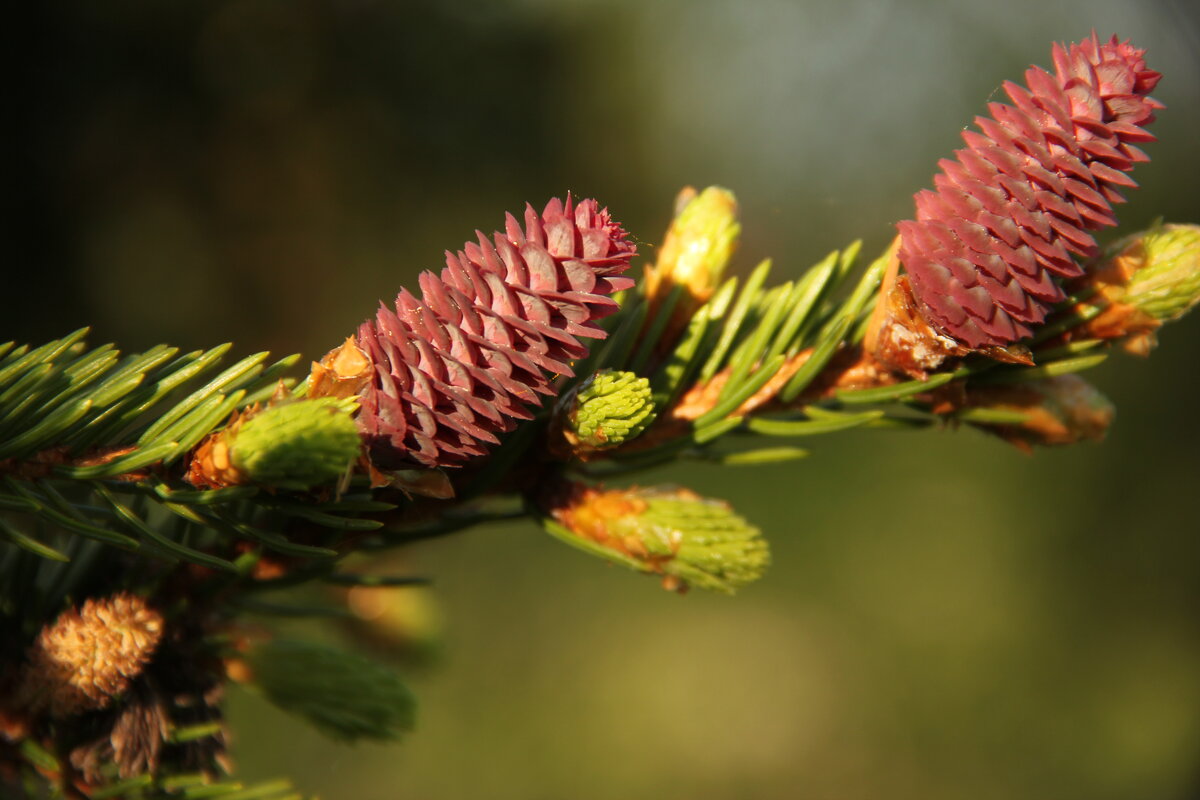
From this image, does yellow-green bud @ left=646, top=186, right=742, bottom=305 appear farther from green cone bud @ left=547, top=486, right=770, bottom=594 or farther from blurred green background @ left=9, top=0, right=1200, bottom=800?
blurred green background @ left=9, top=0, right=1200, bottom=800

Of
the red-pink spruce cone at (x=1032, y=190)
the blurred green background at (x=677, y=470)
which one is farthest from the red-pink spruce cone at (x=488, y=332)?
the blurred green background at (x=677, y=470)

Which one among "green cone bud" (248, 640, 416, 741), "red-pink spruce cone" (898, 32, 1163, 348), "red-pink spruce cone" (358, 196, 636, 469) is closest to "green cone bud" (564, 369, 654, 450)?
"red-pink spruce cone" (358, 196, 636, 469)

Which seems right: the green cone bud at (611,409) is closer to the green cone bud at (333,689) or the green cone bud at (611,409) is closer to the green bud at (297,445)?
the green bud at (297,445)

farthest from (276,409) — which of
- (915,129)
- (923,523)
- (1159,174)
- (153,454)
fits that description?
(1159,174)

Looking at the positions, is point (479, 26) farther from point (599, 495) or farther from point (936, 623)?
point (599, 495)

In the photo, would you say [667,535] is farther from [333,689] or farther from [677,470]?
[677,470]
